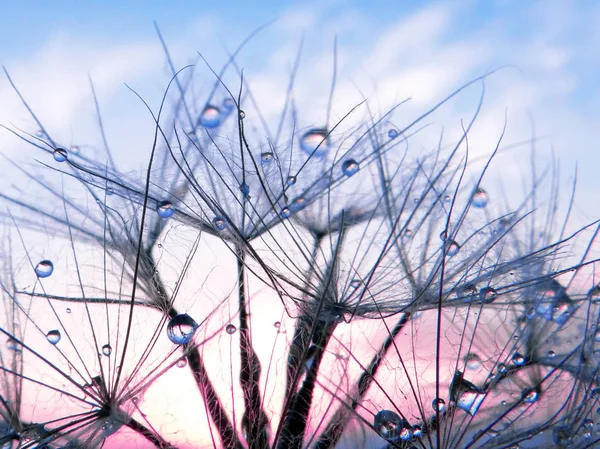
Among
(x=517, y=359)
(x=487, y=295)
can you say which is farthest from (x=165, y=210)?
(x=517, y=359)

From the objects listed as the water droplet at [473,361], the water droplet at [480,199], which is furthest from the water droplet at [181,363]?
the water droplet at [480,199]

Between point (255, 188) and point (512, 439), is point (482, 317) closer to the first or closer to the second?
point (512, 439)

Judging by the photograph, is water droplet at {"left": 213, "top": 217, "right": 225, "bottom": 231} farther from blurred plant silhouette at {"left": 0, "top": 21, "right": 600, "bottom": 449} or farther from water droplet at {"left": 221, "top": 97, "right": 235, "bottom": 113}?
water droplet at {"left": 221, "top": 97, "right": 235, "bottom": 113}

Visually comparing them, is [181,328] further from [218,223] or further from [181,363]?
[218,223]

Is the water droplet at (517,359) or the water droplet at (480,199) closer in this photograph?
the water droplet at (517,359)

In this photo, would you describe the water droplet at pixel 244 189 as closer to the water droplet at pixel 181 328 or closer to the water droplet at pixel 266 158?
the water droplet at pixel 266 158

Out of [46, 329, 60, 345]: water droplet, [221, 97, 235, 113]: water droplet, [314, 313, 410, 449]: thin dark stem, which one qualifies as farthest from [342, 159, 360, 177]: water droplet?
[46, 329, 60, 345]: water droplet
